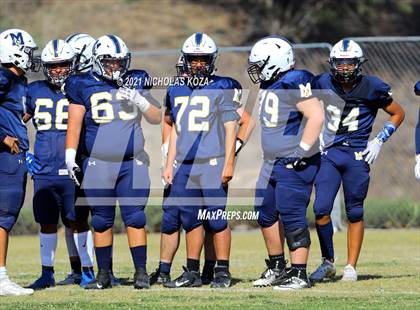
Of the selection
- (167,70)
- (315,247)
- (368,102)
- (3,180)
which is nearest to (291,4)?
(167,70)

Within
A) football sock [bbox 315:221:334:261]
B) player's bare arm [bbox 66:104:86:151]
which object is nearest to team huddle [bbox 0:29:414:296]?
player's bare arm [bbox 66:104:86:151]

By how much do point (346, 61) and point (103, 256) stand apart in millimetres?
2733

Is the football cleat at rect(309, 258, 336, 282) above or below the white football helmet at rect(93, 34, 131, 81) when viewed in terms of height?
below

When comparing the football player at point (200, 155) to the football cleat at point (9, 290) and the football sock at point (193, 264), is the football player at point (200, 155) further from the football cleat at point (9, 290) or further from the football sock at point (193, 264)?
the football cleat at point (9, 290)

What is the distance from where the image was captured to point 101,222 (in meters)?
8.43

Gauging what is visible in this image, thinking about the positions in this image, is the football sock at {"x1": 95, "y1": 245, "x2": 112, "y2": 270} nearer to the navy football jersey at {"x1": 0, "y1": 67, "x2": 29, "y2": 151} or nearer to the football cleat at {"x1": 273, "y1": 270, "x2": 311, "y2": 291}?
the navy football jersey at {"x1": 0, "y1": 67, "x2": 29, "y2": 151}

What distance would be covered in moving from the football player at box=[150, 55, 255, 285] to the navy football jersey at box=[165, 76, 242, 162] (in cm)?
13

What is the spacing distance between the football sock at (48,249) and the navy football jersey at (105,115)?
0.97 m

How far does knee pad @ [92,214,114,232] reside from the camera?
8422 mm

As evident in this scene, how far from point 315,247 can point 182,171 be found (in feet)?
14.1

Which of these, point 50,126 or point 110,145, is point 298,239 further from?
point 50,126

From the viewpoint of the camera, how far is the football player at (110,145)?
27.6 ft

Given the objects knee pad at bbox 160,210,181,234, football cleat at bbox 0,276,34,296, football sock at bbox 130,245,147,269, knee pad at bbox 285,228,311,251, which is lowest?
football cleat at bbox 0,276,34,296

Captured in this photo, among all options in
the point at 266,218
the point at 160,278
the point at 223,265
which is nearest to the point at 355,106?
the point at 266,218
